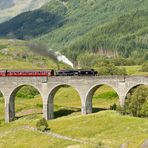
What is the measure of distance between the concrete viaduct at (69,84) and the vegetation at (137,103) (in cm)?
197

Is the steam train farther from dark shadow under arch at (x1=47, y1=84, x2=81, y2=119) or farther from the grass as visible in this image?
the grass

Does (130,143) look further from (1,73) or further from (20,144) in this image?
(1,73)

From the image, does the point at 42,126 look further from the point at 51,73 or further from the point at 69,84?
the point at 51,73


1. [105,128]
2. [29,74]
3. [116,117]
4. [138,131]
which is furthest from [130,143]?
[29,74]

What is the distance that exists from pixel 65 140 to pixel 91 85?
2687 cm

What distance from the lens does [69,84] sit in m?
115

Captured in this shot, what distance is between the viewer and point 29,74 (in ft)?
392

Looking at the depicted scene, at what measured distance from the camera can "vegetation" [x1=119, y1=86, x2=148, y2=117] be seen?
102875 mm

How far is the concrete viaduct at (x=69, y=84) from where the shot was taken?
108m

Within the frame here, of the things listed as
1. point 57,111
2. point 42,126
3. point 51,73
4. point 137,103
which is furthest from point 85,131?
point 57,111

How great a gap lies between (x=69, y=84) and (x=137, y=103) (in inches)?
768

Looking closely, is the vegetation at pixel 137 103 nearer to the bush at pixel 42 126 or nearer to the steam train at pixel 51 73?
the steam train at pixel 51 73

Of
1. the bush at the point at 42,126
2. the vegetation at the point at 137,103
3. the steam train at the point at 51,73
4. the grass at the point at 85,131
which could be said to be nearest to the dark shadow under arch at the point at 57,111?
the grass at the point at 85,131

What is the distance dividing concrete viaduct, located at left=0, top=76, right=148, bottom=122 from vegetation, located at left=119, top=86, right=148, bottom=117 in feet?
6.46
